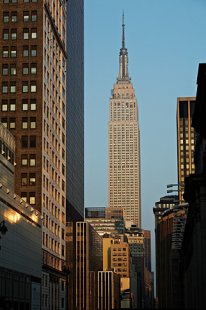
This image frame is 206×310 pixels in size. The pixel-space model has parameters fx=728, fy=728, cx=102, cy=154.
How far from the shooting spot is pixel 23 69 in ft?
437

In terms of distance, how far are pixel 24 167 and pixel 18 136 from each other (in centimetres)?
601

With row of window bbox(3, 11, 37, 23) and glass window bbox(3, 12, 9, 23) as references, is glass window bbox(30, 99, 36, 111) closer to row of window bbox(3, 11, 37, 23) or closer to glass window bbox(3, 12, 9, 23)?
row of window bbox(3, 11, 37, 23)

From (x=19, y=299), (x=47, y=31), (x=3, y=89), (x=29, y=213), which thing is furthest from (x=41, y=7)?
(x=19, y=299)

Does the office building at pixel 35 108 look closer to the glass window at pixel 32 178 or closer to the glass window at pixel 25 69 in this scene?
the glass window at pixel 25 69

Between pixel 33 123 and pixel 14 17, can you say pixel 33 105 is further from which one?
pixel 14 17

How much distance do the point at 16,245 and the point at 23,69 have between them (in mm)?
41059

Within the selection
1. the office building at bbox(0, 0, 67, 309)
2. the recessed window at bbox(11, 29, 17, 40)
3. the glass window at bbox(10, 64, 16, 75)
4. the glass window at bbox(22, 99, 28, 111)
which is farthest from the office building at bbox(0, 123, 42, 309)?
the recessed window at bbox(11, 29, 17, 40)

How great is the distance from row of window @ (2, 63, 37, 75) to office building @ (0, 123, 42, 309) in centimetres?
2205

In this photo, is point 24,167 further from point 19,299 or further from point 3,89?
point 19,299

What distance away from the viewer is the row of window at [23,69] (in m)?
132

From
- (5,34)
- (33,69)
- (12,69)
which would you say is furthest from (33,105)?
(5,34)

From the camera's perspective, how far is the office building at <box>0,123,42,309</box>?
97125mm

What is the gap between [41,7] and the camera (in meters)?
134

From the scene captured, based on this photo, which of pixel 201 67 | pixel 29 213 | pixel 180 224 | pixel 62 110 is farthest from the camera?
pixel 62 110
